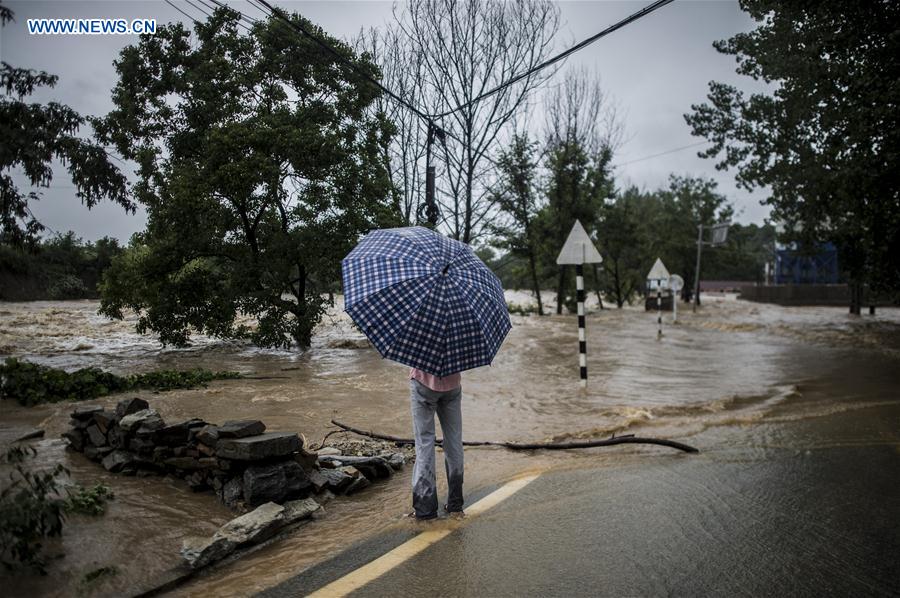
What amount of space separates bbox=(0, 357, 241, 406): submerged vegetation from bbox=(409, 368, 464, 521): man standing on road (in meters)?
6.96

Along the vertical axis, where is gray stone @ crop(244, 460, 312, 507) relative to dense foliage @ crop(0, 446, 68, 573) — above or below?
below

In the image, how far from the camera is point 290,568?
12.2ft

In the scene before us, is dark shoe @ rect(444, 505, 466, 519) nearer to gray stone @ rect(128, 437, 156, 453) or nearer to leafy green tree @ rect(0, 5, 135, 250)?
gray stone @ rect(128, 437, 156, 453)

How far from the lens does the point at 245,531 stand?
4.10m

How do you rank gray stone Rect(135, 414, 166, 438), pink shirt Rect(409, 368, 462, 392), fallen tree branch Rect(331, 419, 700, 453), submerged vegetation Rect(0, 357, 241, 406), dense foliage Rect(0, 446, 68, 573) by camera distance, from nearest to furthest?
dense foliage Rect(0, 446, 68, 573) < pink shirt Rect(409, 368, 462, 392) < gray stone Rect(135, 414, 166, 438) < fallen tree branch Rect(331, 419, 700, 453) < submerged vegetation Rect(0, 357, 241, 406)

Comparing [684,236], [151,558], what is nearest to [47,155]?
[151,558]

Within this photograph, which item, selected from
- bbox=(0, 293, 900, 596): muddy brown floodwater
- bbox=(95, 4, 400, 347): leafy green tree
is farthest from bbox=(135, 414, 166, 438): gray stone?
bbox=(95, 4, 400, 347): leafy green tree

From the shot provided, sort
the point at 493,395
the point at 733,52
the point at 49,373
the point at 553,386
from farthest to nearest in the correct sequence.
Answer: the point at 733,52
the point at 553,386
the point at 493,395
the point at 49,373

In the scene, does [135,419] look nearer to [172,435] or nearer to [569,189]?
[172,435]

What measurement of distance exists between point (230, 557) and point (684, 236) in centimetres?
5603

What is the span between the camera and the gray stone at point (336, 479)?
17.1 ft

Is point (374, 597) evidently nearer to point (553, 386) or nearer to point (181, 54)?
point (553, 386)

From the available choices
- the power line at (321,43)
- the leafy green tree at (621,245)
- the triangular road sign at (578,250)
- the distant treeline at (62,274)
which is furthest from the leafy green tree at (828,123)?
the distant treeline at (62,274)

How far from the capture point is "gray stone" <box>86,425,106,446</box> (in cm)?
588
